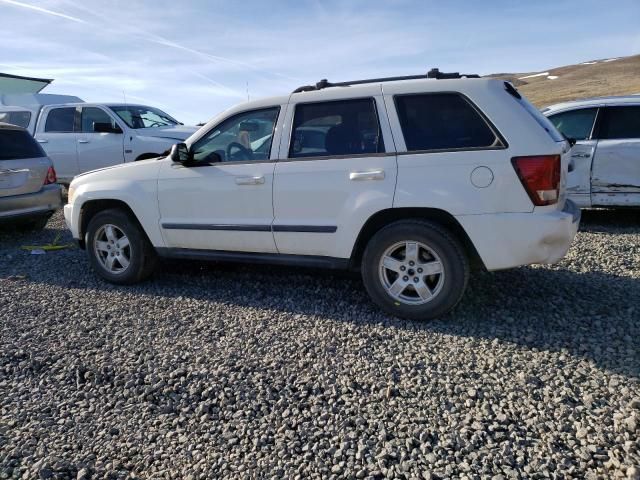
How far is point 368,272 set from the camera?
3996 mm

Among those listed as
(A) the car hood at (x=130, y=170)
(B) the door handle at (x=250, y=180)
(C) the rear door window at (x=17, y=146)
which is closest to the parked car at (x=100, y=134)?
(C) the rear door window at (x=17, y=146)

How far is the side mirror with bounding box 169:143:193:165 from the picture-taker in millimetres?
4559

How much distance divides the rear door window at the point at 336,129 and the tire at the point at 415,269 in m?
0.70

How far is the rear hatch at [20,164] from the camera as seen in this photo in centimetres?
694

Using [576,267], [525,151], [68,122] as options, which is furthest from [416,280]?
[68,122]

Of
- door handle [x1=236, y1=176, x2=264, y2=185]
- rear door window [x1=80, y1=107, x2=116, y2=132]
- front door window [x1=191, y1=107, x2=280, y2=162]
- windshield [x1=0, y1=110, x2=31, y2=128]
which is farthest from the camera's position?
windshield [x1=0, y1=110, x2=31, y2=128]

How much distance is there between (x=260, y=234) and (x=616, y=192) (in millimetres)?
5109

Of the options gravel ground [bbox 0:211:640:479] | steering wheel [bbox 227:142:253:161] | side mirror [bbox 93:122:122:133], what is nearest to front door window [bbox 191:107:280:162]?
steering wheel [bbox 227:142:253:161]

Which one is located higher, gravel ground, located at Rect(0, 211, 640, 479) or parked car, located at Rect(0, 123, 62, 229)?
parked car, located at Rect(0, 123, 62, 229)

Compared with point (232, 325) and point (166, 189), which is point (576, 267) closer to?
point (232, 325)

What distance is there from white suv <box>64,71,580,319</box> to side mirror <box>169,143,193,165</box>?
0.5 inches

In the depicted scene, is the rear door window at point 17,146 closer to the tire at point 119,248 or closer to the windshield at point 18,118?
the tire at point 119,248

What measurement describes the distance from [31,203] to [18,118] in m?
5.99

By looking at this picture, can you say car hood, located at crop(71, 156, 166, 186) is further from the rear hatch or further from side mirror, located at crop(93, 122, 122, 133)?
Answer: side mirror, located at crop(93, 122, 122, 133)
